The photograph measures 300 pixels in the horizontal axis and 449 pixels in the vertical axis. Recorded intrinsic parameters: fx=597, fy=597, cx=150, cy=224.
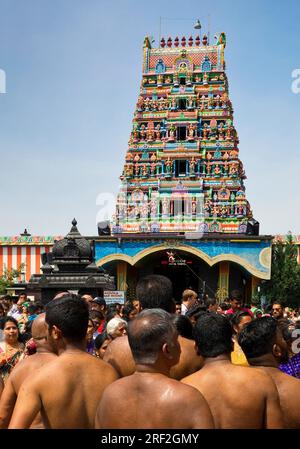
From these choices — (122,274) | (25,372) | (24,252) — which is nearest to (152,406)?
(25,372)

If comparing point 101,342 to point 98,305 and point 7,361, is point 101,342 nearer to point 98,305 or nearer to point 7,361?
point 7,361

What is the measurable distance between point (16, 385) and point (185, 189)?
3198 centimetres

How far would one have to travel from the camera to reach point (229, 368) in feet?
12.0

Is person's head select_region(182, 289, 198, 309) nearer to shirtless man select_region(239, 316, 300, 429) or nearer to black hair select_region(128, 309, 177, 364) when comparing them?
shirtless man select_region(239, 316, 300, 429)

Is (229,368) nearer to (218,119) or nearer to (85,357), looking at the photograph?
(85,357)

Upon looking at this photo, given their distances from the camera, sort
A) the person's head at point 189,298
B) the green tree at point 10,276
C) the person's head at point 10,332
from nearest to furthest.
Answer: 1. the person's head at point 10,332
2. the person's head at point 189,298
3. the green tree at point 10,276

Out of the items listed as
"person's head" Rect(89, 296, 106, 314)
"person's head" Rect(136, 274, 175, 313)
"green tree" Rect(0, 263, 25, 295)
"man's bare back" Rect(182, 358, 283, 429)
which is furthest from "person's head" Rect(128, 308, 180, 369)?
"green tree" Rect(0, 263, 25, 295)

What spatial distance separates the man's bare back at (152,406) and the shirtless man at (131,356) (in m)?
1.30

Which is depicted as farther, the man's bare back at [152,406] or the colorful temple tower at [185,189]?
the colorful temple tower at [185,189]

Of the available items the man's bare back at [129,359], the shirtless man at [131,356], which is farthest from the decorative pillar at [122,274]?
the man's bare back at [129,359]

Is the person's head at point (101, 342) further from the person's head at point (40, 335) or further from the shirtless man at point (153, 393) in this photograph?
the shirtless man at point (153, 393)

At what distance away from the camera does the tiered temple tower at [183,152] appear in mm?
34844

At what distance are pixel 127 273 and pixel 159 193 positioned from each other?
17.0ft

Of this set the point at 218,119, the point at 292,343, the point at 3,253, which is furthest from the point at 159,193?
the point at 292,343
